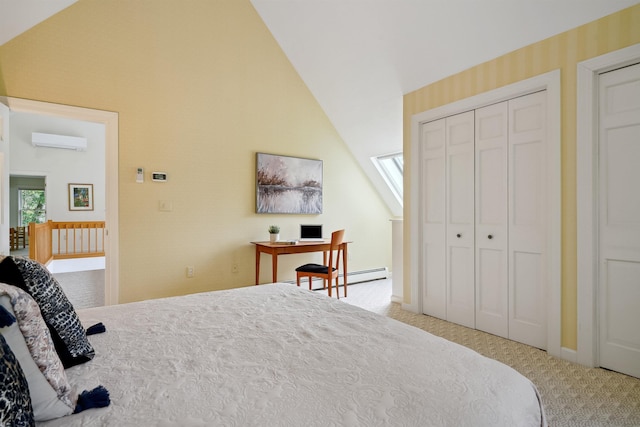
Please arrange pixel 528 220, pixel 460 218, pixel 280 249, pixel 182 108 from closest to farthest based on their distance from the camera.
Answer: pixel 528 220 → pixel 460 218 → pixel 182 108 → pixel 280 249

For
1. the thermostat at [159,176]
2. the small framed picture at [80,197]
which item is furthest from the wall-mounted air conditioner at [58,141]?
the thermostat at [159,176]

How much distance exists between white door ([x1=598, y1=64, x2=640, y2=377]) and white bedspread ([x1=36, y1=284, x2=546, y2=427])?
1.74m

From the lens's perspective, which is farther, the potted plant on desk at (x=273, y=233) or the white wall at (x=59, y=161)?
the white wall at (x=59, y=161)

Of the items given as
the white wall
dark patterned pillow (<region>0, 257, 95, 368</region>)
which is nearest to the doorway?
dark patterned pillow (<region>0, 257, 95, 368</region>)

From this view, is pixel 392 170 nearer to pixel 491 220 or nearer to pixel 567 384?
pixel 491 220

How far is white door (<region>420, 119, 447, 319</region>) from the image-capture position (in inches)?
135

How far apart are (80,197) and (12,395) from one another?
891 cm

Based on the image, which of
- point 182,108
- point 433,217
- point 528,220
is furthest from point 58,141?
point 528,220

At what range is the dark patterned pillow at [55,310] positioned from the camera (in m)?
1.04

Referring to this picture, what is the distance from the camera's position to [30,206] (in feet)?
32.5

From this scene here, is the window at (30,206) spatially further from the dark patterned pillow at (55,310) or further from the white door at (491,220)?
the white door at (491,220)

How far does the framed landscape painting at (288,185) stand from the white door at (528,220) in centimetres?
255

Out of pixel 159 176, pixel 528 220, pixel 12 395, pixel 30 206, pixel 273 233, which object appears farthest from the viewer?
pixel 30 206

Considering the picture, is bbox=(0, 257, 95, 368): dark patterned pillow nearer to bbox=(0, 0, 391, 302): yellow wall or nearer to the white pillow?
the white pillow
